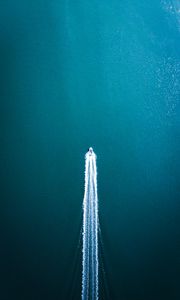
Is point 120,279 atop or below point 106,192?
below

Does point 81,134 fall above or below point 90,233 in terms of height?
above

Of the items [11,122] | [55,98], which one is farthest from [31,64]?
[11,122]

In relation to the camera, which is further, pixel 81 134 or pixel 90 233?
pixel 90 233

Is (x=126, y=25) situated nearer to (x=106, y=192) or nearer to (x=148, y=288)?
(x=106, y=192)
